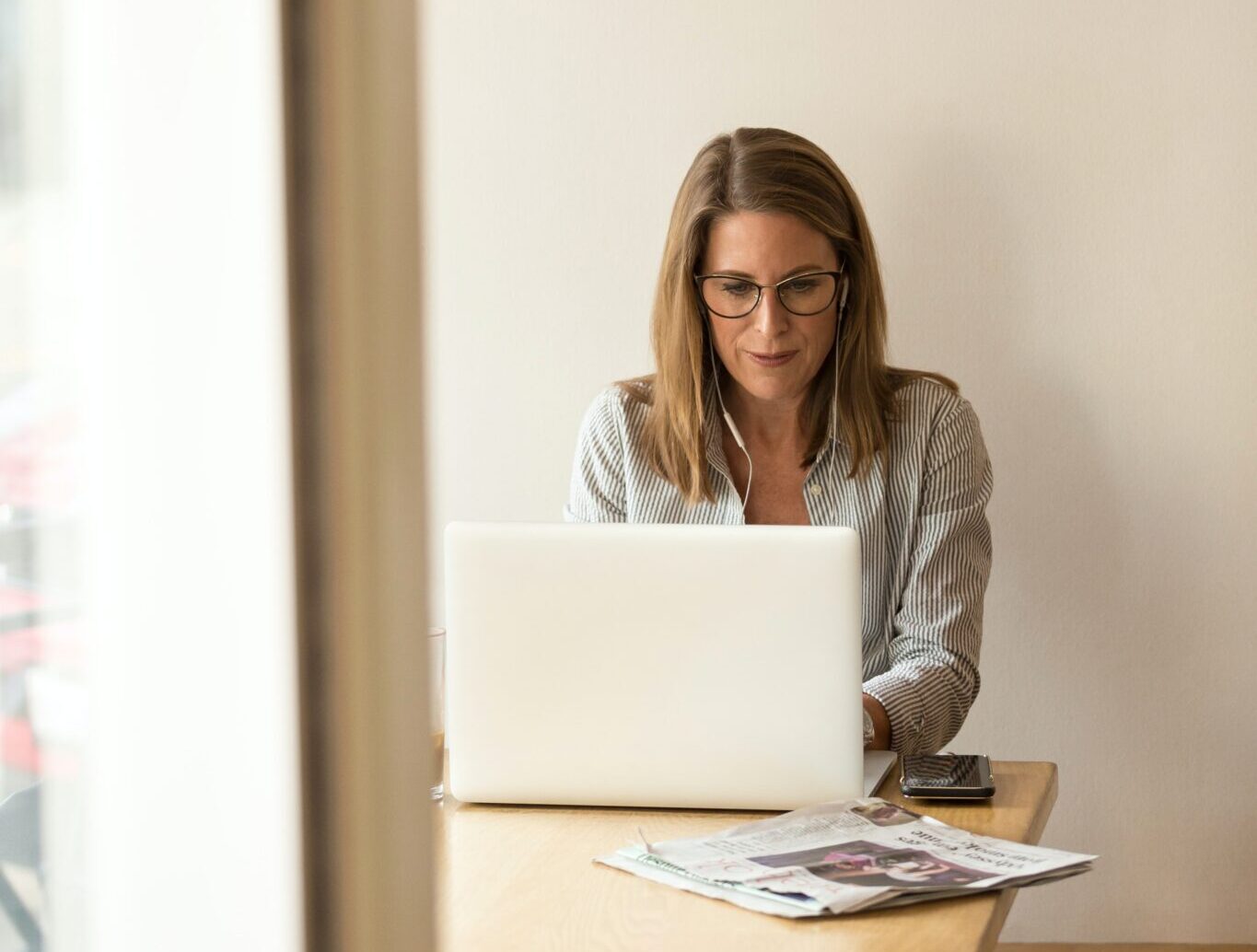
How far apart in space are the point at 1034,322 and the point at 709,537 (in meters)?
1.09

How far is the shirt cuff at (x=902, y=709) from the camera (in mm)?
1515

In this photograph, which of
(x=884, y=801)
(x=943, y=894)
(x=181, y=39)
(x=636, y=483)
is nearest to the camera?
(x=181, y=39)

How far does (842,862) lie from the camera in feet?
3.47

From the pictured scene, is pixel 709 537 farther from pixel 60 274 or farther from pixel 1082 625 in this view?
pixel 1082 625

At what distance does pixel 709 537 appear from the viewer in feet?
3.98

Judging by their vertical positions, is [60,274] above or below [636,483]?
above

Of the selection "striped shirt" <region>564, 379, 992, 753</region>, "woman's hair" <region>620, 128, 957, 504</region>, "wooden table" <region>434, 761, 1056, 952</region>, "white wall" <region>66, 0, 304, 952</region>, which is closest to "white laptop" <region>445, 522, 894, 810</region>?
"wooden table" <region>434, 761, 1056, 952</region>

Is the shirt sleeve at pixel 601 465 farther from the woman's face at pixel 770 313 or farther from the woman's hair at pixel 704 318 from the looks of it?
the woman's face at pixel 770 313

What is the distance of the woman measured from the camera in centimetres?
185

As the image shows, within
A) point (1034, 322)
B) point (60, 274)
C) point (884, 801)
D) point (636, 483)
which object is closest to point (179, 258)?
point (60, 274)

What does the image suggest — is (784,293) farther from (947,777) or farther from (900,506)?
(947,777)

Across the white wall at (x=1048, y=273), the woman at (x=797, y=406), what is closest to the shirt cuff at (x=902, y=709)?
the woman at (x=797, y=406)

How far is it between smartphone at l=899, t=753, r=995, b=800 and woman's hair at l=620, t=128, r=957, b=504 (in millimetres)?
566

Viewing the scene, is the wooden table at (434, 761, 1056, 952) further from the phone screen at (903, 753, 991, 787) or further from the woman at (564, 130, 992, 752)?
the woman at (564, 130, 992, 752)
